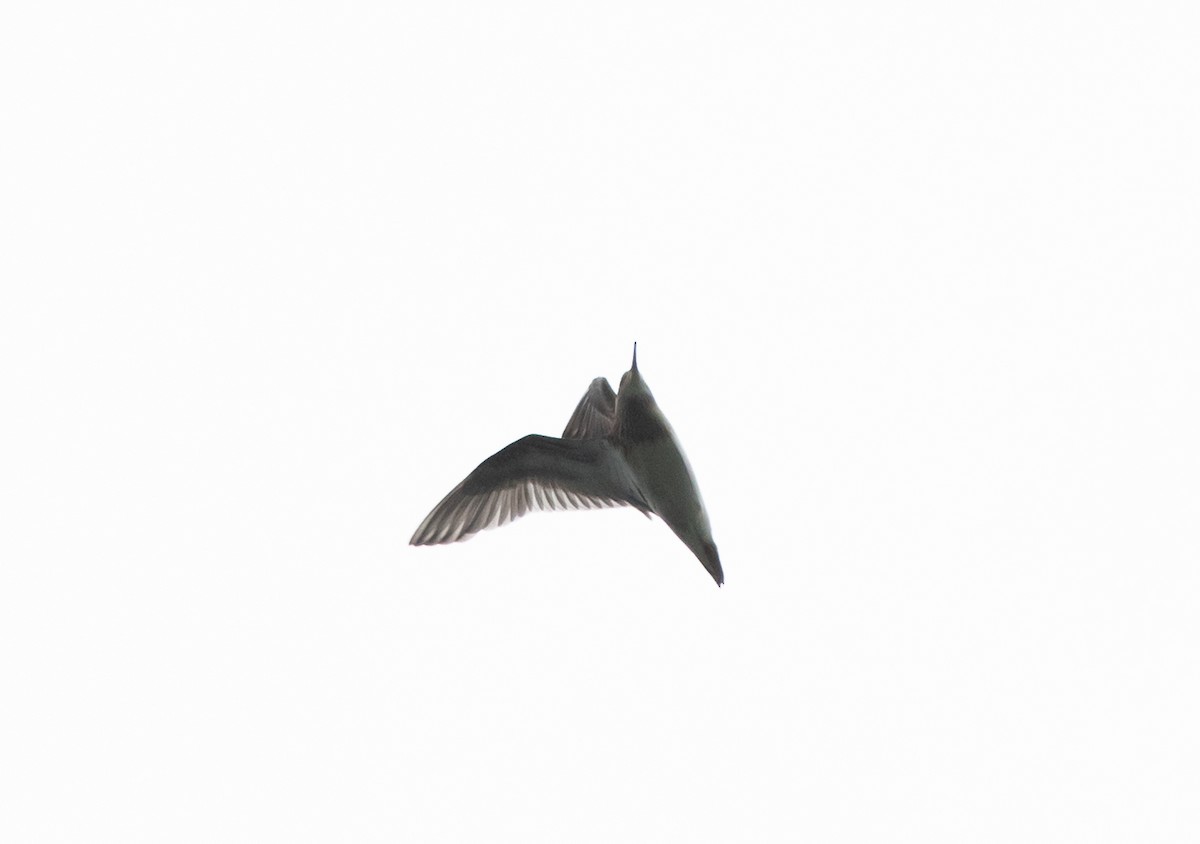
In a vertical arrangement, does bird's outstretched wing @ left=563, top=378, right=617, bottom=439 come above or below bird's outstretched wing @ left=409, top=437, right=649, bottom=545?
A: above

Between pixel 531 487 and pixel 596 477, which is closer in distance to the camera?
pixel 596 477

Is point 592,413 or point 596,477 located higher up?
A: point 592,413

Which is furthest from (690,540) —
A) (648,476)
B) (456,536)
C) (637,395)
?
(456,536)

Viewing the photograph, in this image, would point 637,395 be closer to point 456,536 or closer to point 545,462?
point 545,462

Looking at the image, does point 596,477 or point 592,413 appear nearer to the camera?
point 596,477
